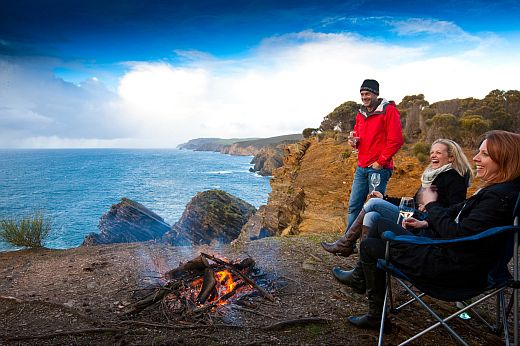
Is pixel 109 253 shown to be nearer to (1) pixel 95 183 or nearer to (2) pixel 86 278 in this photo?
(2) pixel 86 278

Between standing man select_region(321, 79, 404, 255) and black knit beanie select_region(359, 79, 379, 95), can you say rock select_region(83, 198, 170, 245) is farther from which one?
black knit beanie select_region(359, 79, 379, 95)

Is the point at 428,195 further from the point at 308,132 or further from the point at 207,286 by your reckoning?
the point at 308,132

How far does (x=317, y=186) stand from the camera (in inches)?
487

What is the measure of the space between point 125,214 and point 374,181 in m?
25.3

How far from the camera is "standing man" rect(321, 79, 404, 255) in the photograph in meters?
4.30

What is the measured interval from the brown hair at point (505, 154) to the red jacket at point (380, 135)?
2087mm

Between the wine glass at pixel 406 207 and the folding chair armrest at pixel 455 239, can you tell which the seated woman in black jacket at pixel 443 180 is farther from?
the folding chair armrest at pixel 455 239

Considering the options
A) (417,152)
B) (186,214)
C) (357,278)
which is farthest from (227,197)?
(357,278)

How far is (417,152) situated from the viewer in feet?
40.9

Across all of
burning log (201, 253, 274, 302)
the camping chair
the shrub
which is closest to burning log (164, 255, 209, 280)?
burning log (201, 253, 274, 302)

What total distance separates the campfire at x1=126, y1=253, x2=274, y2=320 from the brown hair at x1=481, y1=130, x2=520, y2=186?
7.87 feet

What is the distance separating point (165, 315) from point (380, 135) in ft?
11.8

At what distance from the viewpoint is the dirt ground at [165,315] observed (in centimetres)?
265

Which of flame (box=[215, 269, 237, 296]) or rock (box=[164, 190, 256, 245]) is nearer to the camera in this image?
flame (box=[215, 269, 237, 296])
